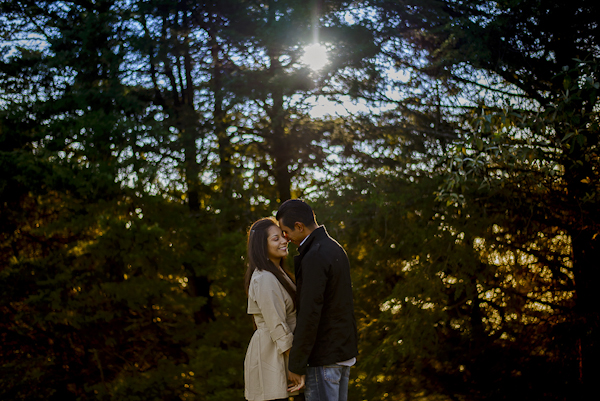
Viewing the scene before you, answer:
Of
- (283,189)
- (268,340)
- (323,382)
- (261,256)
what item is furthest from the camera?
(283,189)

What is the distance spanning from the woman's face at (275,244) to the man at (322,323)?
228 millimetres

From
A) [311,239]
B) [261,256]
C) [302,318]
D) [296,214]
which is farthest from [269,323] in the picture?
[296,214]

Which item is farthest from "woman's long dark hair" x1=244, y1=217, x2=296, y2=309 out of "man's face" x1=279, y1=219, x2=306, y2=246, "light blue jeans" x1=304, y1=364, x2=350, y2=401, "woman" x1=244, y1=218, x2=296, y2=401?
"light blue jeans" x1=304, y1=364, x2=350, y2=401

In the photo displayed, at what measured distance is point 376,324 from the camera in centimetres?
883

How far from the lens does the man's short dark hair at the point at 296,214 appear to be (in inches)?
115

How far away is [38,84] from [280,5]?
5.30 metres

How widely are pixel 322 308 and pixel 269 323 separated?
0.32 metres

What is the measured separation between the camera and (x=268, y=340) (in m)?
2.90

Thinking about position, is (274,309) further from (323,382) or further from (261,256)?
(323,382)

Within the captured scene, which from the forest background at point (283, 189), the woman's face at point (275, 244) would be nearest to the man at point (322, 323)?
the woman's face at point (275, 244)

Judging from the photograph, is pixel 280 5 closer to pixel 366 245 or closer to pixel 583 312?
pixel 366 245

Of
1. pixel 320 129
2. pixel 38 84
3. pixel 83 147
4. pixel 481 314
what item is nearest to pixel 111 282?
pixel 83 147

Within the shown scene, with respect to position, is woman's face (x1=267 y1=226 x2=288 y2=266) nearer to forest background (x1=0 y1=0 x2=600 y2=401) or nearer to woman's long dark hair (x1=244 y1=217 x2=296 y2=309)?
woman's long dark hair (x1=244 y1=217 x2=296 y2=309)

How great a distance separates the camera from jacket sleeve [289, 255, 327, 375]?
264 centimetres
